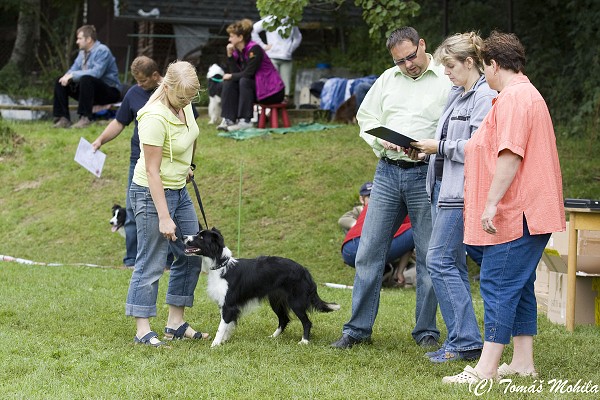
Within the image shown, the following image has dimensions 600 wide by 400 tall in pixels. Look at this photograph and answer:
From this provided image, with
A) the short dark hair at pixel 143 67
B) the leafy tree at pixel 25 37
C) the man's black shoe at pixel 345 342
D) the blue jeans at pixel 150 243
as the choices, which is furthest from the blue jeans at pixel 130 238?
the leafy tree at pixel 25 37

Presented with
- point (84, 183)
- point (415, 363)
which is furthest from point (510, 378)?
point (84, 183)

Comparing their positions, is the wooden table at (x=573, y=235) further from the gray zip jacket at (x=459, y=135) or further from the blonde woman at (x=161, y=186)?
the blonde woman at (x=161, y=186)

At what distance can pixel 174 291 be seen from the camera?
21.2 feet

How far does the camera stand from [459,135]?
5.45 m

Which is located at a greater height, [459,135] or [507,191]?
[459,135]

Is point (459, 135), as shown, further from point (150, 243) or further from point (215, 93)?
point (215, 93)

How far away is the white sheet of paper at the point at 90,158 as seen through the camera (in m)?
A: 8.05

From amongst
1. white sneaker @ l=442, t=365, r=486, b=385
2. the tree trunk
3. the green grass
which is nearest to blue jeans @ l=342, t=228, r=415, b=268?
the green grass

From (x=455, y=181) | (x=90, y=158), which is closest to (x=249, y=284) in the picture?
(x=455, y=181)

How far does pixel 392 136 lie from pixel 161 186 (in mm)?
1496

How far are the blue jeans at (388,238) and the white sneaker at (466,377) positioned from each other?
1148 millimetres

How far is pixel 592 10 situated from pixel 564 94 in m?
1.37

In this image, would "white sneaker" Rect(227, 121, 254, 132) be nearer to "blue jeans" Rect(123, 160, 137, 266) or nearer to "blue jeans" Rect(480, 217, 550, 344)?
"blue jeans" Rect(123, 160, 137, 266)

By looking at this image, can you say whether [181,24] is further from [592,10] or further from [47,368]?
[47,368]
